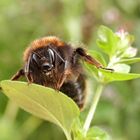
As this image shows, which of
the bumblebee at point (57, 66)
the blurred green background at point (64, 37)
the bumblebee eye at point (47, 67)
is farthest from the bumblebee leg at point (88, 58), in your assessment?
the blurred green background at point (64, 37)

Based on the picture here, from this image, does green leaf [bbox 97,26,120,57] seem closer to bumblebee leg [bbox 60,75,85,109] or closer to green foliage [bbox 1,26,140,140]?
green foliage [bbox 1,26,140,140]

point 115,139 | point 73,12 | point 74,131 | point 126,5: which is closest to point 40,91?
point 74,131

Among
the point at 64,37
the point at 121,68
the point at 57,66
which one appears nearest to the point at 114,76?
the point at 121,68

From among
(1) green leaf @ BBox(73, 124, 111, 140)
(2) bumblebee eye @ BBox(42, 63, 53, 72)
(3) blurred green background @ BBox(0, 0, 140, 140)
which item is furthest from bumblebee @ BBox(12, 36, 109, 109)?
(3) blurred green background @ BBox(0, 0, 140, 140)

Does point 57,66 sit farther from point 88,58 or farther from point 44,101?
point 44,101

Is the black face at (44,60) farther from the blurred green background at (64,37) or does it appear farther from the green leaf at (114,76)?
the blurred green background at (64,37)

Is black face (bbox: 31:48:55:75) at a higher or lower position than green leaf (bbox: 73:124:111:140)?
higher

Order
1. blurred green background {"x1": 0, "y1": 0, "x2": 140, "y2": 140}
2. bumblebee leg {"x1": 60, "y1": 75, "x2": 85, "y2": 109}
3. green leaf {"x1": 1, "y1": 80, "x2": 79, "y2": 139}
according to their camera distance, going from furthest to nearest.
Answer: blurred green background {"x1": 0, "y1": 0, "x2": 140, "y2": 140} → bumblebee leg {"x1": 60, "y1": 75, "x2": 85, "y2": 109} → green leaf {"x1": 1, "y1": 80, "x2": 79, "y2": 139}
